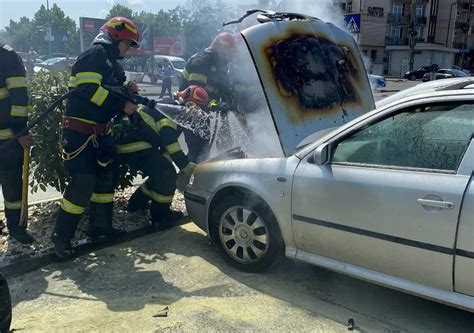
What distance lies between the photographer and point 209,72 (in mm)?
6473

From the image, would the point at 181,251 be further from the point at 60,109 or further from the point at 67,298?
the point at 60,109

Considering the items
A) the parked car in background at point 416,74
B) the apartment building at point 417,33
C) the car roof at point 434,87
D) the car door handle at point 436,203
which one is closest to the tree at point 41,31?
the apartment building at point 417,33

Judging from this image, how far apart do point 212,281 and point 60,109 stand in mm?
2301

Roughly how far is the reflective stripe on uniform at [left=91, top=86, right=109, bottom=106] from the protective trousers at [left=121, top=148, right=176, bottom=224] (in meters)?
0.81

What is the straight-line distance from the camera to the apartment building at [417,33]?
181 ft

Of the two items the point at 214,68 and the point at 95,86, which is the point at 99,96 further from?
the point at 214,68

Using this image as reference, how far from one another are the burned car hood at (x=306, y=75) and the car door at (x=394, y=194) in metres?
0.54

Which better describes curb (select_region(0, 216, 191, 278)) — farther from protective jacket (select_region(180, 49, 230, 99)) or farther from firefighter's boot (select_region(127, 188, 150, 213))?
protective jacket (select_region(180, 49, 230, 99))

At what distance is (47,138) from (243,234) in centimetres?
222

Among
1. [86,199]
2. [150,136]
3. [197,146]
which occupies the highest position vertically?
[150,136]

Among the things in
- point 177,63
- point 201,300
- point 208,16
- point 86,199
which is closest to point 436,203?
point 201,300

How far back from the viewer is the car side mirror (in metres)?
3.33

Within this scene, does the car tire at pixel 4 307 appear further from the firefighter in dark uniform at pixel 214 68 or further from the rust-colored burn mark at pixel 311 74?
the firefighter in dark uniform at pixel 214 68

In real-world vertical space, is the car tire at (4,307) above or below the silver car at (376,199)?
below
